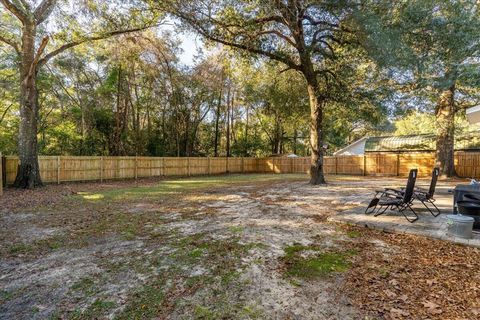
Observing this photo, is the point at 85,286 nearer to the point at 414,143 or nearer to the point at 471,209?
the point at 471,209

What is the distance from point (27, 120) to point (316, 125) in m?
11.5

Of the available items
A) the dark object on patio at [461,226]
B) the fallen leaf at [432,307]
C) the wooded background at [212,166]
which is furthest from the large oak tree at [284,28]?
the wooded background at [212,166]

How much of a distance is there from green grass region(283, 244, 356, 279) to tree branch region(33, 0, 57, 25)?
40.5ft

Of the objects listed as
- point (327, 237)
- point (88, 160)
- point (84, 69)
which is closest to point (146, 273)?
point (327, 237)

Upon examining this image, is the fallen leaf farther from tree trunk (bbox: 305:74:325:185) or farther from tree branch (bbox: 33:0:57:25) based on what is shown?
tree branch (bbox: 33:0:57:25)

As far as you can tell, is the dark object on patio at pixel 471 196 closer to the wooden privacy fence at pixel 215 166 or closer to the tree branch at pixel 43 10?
the wooden privacy fence at pixel 215 166

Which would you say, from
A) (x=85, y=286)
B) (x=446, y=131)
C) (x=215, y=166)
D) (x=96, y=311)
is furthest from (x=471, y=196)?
(x=215, y=166)

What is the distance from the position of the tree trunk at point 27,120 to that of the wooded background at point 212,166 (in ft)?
2.67

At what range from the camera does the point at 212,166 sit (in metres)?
21.2

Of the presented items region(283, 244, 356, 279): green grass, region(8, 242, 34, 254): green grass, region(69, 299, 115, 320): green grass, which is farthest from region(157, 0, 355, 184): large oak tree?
region(69, 299, 115, 320): green grass

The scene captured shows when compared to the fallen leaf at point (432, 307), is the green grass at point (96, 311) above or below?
below

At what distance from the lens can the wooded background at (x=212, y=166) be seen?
1199cm

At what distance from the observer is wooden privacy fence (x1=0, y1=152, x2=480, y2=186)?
12.0 metres

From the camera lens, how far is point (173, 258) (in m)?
3.34
